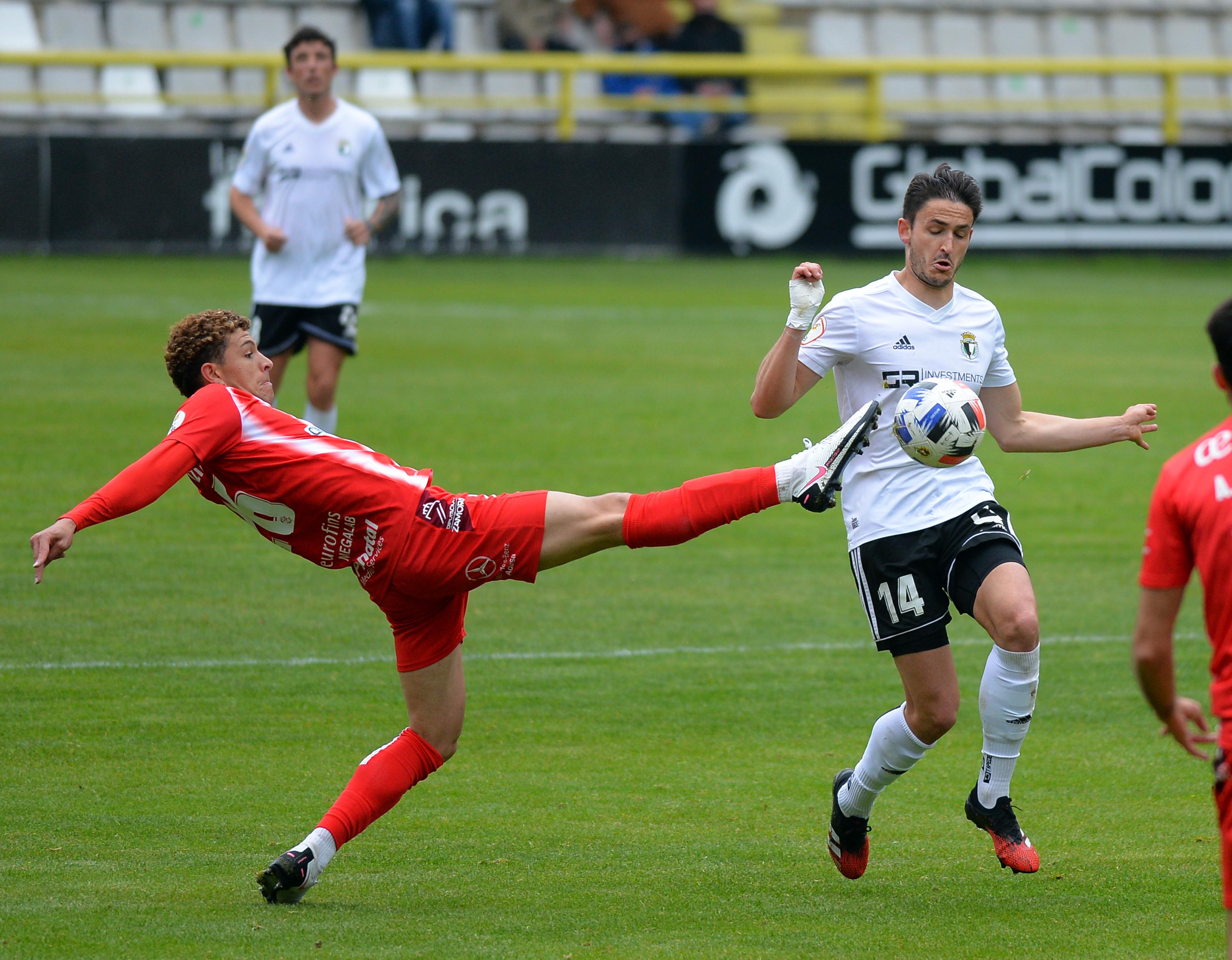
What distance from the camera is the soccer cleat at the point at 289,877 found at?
15.4 feet

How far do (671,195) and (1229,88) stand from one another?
38.9 ft

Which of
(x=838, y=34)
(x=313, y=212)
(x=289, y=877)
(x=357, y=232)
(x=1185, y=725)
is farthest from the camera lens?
(x=838, y=34)

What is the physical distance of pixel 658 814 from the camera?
573 cm

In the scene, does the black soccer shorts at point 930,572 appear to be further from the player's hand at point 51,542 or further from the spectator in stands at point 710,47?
the spectator in stands at point 710,47

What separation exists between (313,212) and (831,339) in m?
6.18

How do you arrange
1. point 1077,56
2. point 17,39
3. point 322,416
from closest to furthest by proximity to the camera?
point 322,416, point 17,39, point 1077,56

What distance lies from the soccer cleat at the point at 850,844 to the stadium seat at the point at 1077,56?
72.8 ft

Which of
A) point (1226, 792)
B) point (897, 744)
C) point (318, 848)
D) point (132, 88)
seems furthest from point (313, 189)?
point (132, 88)

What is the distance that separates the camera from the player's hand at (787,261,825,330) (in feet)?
16.6

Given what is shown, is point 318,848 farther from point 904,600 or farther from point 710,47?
point 710,47

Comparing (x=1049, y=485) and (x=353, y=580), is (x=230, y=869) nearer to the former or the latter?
(x=353, y=580)

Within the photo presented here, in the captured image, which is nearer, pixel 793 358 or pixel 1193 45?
pixel 793 358

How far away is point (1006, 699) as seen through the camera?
511 cm

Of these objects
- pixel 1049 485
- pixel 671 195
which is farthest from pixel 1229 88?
pixel 1049 485
